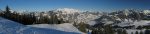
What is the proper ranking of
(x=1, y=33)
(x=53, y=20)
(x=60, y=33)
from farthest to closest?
1. (x=53, y=20)
2. (x=60, y=33)
3. (x=1, y=33)

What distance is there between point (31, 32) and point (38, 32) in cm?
138

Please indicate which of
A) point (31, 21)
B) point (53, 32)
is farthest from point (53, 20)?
point (53, 32)

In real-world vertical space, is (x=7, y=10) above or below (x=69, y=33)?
above

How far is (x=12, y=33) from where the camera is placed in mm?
44312

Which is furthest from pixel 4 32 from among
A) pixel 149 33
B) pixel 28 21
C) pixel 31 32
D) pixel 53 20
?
pixel 149 33

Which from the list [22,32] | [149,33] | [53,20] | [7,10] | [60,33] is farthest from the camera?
[149,33]

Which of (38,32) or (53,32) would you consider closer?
(38,32)

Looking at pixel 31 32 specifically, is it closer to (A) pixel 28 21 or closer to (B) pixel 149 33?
(A) pixel 28 21

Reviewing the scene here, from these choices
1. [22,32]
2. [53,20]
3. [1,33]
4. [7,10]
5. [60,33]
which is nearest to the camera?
[1,33]

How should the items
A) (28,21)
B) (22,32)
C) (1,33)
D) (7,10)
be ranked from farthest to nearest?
(7,10), (28,21), (22,32), (1,33)

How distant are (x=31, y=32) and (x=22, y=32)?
1519mm

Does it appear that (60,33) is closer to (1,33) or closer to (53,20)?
(1,33)

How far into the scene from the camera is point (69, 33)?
50938 millimetres

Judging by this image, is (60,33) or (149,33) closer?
(60,33)
